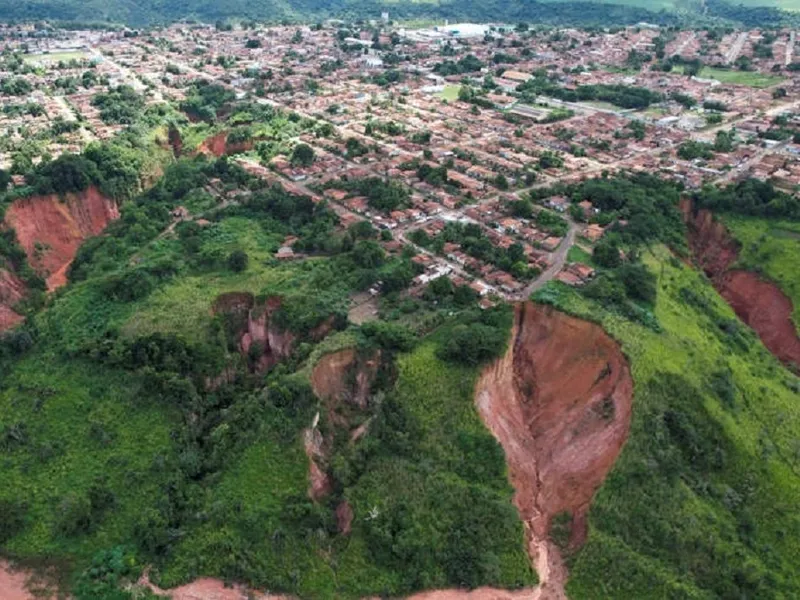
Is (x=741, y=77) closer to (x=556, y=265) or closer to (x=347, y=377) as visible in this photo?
(x=556, y=265)

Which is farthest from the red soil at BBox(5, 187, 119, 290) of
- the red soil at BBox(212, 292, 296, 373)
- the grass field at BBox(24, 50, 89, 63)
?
the grass field at BBox(24, 50, 89, 63)

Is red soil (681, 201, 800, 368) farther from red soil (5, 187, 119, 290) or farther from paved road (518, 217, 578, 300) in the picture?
red soil (5, 187, 119, 290)

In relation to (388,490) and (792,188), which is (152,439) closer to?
(388,490)

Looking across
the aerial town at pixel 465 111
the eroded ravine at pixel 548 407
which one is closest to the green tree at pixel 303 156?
the aerial town at pixel 465 111

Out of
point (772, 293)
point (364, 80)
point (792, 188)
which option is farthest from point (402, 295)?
point (364, 80)

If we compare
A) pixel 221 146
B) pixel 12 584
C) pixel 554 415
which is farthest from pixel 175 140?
pixel 12 584

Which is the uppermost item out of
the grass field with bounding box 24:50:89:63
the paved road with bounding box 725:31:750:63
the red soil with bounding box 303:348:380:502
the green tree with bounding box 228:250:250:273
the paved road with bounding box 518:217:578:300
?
the paved road with bounding box 725:31:750:63
